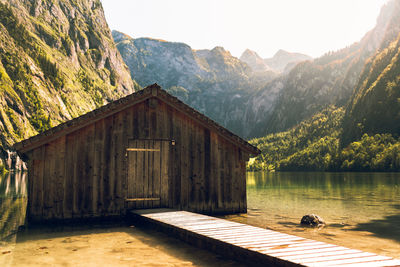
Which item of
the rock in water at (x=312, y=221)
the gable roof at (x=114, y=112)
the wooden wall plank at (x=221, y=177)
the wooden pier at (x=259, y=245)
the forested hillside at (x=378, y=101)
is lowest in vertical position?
the rock in water at (x=312, y=221)

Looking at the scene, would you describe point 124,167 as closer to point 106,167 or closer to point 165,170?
point 106,167

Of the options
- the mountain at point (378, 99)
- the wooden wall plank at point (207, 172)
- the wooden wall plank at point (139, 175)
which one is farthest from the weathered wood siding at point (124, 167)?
the mountain at point (378, 99)

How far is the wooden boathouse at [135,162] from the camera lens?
43.5ft

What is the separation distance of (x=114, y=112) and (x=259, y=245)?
27.8 feet

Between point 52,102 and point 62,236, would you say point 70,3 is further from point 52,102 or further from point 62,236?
point 62,236

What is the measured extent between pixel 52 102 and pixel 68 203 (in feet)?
277

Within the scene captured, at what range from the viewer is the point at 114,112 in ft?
46.6

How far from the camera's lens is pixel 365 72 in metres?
171

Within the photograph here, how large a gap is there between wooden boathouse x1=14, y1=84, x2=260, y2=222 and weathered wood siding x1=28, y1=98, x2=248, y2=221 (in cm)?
3

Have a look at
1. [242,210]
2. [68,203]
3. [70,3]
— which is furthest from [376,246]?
[70,3]

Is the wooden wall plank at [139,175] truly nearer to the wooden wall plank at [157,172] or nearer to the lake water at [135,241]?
the wooden wall plank at [157,172]

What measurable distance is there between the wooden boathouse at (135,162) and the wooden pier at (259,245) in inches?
119

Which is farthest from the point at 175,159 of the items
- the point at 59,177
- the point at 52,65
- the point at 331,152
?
the point at 331,152

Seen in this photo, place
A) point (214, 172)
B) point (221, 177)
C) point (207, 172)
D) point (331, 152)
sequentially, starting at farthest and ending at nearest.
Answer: point (331, 152) < point (221, 177) < point (214, 172) < point (207, 172)
